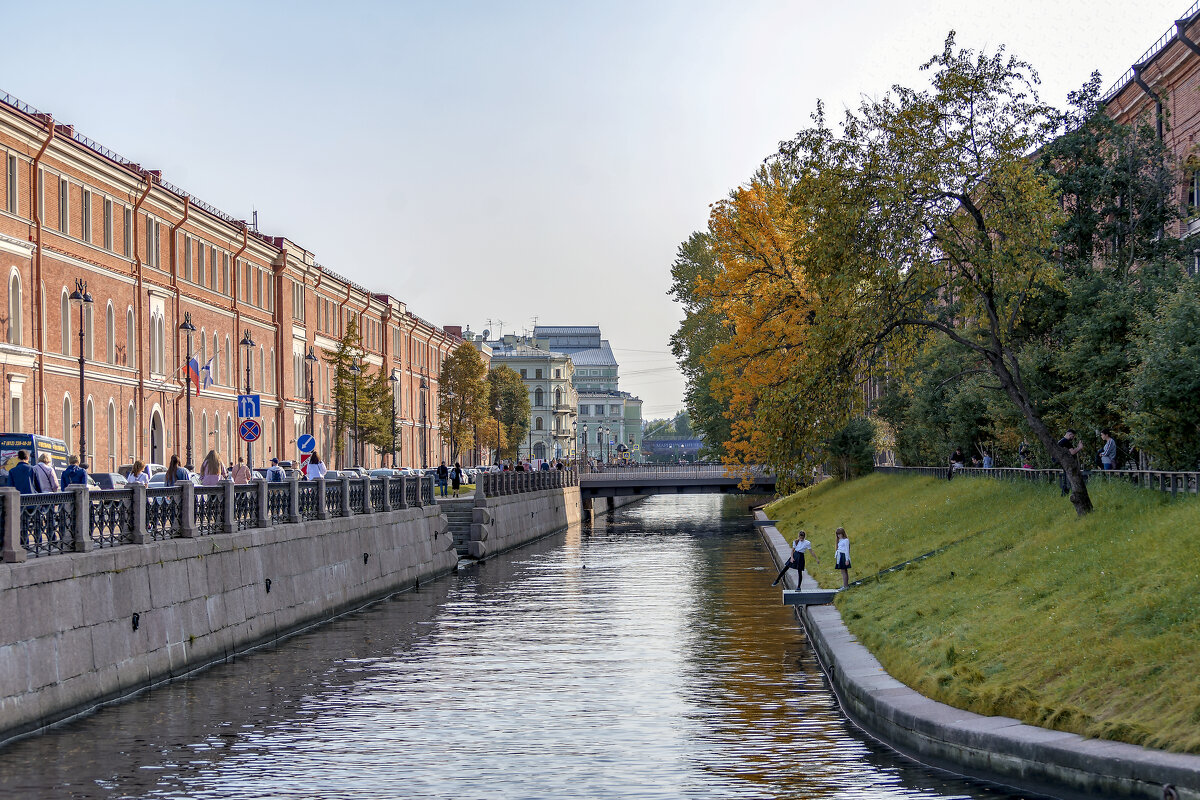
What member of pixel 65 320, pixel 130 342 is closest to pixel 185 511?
pixel 65 320

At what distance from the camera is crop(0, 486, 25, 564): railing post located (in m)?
18.1

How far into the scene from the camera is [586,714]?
2020cm

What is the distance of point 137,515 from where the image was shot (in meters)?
22.6

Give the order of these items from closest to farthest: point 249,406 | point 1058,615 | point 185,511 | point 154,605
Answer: point 1058,615 → point 154,605 → point 185,511 → point 249,406

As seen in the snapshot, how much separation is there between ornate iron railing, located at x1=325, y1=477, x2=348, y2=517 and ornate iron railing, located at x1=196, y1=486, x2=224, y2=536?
7.53m

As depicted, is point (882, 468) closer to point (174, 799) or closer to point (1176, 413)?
point (1176, 413)

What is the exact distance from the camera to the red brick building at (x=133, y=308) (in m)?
48.6

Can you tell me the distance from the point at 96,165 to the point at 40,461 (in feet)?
104

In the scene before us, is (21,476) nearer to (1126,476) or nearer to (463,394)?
(1126,476)

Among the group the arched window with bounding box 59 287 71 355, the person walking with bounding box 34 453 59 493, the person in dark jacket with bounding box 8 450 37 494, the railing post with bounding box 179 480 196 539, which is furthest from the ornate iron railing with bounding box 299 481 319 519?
the arched window with bounding box 59 287 71 355

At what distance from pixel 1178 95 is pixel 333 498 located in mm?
25891

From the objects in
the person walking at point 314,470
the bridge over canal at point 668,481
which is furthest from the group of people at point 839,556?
the bridge over canal at point 668,481

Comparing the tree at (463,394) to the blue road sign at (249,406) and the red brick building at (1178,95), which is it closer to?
the blue road sign at (249,406)

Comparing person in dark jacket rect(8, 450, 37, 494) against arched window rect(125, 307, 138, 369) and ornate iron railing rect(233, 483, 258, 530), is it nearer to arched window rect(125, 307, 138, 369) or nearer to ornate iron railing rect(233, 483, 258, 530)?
ornate iron railing rect(233, 483, 258, 530)
